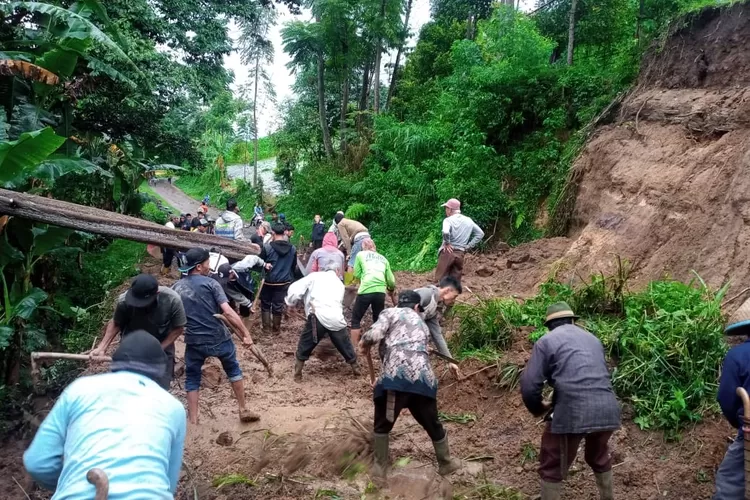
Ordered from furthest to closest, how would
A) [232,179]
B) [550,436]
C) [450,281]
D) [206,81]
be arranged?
[232,179] < [206,81] < [450,281] < [550,436]

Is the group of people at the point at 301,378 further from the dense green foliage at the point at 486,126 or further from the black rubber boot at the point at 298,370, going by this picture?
the dense green foliage at the point at 486,126

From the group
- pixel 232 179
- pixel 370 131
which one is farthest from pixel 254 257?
pixel 232 179

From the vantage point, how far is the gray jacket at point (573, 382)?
4.17 metres

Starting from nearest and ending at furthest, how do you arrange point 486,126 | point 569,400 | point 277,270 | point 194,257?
point 569,400, point 194,257, point 277,270, point 486,126

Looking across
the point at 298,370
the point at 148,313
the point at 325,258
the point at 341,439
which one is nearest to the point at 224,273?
the point at 325,258

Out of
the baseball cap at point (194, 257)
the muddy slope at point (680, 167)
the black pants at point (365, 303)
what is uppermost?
the muddy slope at point (680, 167)

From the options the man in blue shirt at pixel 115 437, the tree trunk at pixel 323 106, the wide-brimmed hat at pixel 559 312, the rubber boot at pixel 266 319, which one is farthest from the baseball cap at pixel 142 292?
the tree trunk at pixel 323 106

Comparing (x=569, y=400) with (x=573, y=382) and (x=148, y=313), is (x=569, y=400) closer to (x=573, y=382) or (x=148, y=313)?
(x=573, y=382)

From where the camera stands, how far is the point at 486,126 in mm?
14719

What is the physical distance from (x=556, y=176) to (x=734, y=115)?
4215 mm

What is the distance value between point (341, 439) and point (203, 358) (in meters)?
1.60

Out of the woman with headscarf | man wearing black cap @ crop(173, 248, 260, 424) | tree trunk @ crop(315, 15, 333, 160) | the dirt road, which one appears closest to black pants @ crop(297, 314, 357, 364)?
the woman with headscarf

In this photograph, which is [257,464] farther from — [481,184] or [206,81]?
[206,81]

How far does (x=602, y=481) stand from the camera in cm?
446
